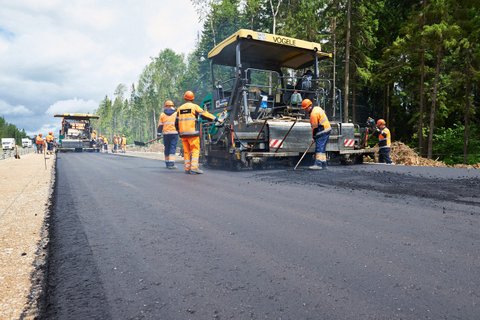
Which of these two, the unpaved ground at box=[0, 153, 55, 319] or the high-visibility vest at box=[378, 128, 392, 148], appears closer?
the unpaved ground at box=[0, 153, 55, 319]

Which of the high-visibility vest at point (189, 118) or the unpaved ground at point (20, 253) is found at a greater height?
the high-visibility vest at point (189, 118)

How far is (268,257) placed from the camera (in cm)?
229

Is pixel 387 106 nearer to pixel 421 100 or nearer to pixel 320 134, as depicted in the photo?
pixel 421 100

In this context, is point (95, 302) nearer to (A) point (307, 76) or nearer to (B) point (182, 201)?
(B) point (182, 201)

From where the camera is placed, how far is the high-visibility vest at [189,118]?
7.92 m

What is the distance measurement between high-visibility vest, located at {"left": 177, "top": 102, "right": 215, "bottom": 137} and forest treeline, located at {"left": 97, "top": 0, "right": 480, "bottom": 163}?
1084cm

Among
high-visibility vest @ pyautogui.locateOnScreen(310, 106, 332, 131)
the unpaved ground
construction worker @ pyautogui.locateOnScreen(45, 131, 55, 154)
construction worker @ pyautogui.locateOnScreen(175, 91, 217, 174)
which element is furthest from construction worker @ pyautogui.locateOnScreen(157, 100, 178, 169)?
construction worker @ pyautogui.locateOnScreen(45, 131, 55, 154)

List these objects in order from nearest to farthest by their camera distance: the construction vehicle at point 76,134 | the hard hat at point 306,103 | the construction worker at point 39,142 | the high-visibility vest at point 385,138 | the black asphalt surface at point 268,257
→ the black asphalt surface at point 268,257, the hard hat at point 306,103, the high-visibility vest at point 385,138, the construction vehicle at point 76,134, the construction worker at point 39,142

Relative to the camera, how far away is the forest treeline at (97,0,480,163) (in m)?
16.6

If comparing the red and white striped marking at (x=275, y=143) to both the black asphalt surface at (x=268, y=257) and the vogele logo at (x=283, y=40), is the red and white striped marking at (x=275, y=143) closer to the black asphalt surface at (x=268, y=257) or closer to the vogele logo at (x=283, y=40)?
the vogele logo at (x=283, y=40)

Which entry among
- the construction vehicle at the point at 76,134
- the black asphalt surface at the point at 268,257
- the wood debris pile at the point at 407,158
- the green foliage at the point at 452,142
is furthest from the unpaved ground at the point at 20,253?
the construction vehicle at the point at 76,134

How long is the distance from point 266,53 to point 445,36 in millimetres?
11638

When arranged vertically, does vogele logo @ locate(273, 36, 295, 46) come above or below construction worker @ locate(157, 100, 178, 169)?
above

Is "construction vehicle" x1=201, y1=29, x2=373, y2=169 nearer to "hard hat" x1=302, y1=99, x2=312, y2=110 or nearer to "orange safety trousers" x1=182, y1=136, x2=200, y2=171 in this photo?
"hard hat" x1=302, y1=99, x2=312, y2=110
